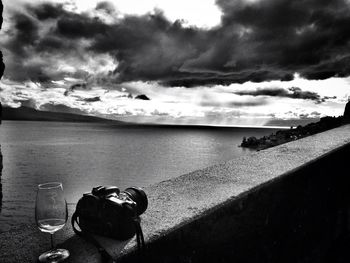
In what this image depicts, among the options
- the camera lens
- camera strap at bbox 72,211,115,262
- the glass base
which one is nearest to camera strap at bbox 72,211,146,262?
camera strap at bbox 72,211,115,262

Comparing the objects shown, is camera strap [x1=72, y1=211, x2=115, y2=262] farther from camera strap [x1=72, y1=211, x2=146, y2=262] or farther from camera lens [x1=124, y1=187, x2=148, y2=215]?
camera lens [x1=124, y1=187, x2=148, y2=215]

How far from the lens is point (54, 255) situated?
1246mm

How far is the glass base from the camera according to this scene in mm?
1219

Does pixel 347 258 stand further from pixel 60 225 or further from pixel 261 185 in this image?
pixel 60 225

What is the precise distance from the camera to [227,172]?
2668 mm

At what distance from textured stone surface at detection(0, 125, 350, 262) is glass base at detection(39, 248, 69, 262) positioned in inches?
1.5

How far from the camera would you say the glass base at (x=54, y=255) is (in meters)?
1.22

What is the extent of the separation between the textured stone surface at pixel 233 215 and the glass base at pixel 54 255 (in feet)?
0.13

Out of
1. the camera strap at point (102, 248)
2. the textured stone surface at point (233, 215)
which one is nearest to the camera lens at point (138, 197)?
the textured stone surface at point (233, 215)

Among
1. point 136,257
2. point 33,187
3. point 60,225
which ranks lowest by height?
point 33,187

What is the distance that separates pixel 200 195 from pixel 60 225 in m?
0.95

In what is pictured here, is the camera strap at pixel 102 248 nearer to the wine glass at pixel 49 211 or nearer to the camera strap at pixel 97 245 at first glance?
the camera strap at pixel 97 245

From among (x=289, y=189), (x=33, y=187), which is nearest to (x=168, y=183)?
(x=289, y=189)

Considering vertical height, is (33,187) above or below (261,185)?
below
